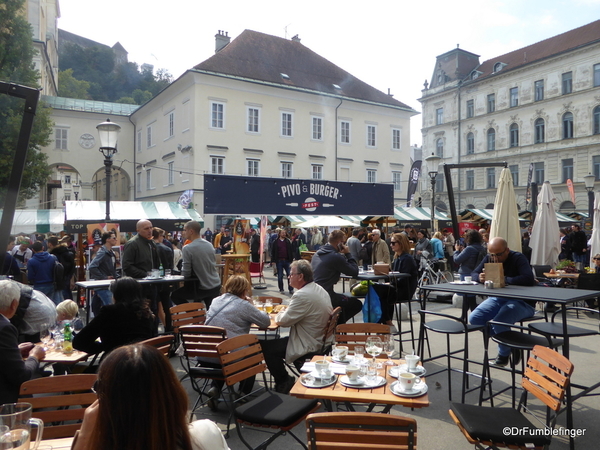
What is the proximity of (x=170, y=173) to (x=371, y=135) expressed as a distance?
17.2 meters

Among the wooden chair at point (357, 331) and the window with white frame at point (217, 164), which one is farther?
the window with white frame at point (217, 164)

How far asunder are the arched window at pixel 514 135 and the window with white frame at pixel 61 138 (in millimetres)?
44835

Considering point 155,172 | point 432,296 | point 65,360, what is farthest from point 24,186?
point 65,360

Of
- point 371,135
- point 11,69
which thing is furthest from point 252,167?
point 11,69

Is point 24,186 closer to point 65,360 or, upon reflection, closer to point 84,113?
point 84,113

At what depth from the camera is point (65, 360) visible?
14.1ft

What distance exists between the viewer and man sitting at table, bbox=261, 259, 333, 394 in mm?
4941

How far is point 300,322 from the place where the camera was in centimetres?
504

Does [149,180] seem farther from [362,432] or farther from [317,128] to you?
[362,432]

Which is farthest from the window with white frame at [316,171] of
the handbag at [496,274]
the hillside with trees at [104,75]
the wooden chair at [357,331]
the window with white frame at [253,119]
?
the hillside with trees at [104,75]

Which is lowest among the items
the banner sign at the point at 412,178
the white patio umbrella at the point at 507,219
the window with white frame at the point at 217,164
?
the white patio umbrella at the point at 507,219

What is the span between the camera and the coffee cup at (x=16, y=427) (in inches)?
84.3

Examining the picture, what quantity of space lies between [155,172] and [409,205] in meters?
Result: 20.6

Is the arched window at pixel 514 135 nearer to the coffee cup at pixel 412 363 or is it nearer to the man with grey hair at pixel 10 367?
the coffee cup at pixel 412 363
